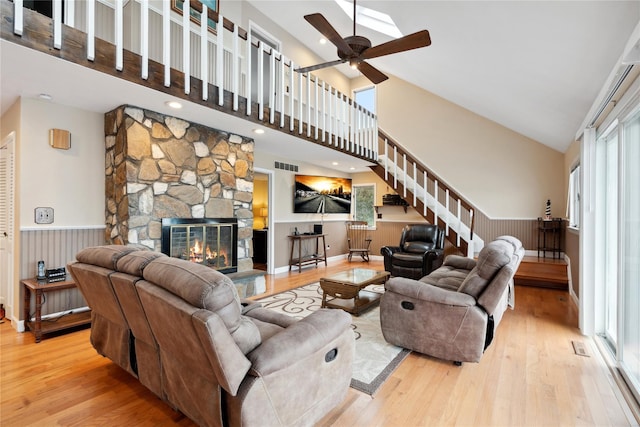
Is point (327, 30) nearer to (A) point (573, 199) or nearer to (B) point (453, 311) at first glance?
(B) point (453, 311)

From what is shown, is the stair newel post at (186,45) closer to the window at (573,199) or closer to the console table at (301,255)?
the console table at (301,255)

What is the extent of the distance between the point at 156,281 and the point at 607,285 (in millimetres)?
4031

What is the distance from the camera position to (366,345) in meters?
2.85

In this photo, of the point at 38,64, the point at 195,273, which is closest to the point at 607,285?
the point at 195,273

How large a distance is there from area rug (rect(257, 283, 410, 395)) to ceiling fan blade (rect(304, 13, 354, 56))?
2.93m

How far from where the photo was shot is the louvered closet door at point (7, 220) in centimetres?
336

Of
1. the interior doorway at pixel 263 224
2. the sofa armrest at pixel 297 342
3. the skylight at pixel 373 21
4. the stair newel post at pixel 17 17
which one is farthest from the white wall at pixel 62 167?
the skylight at pixel 373 21

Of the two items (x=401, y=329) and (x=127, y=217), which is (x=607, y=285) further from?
(x=127, y=217)

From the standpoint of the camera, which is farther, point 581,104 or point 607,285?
point 581,104

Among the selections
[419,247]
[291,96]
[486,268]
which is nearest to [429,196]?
[419,247]

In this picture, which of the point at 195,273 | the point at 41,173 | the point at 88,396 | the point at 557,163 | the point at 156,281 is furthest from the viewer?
the point at 557,163

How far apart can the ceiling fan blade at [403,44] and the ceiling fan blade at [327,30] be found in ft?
0.72

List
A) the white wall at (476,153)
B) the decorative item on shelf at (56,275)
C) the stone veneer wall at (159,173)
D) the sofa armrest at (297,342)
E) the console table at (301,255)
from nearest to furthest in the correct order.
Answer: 1. the sofa armrest at (297,342)
2. the decorative item on shelf at (56,275)
3. the stone veneer wall at (159,173)
4. the white wall at (476,153)
5. the console table at (301,255)

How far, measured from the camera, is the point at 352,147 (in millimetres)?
6105
